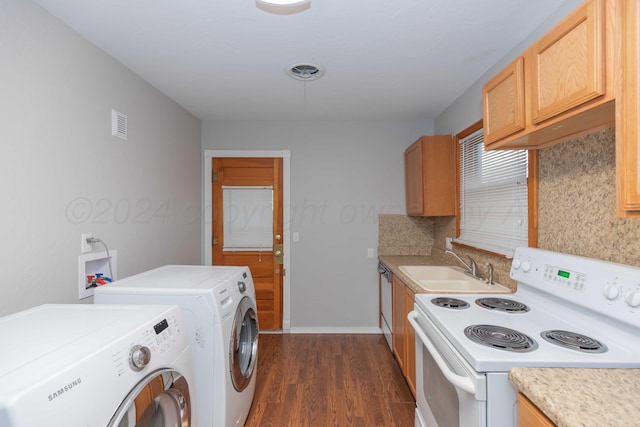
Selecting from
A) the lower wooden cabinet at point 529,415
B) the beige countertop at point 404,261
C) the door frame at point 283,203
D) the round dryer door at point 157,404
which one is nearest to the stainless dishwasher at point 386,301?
the beige countertop at point 404,261

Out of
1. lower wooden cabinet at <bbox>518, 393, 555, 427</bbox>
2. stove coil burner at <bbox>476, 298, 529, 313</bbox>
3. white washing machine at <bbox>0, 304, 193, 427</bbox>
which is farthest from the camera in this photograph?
stove coil burner at <bbox>476, 298, 529, 313</bbox>

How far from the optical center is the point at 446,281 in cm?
229

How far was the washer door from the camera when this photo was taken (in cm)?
172

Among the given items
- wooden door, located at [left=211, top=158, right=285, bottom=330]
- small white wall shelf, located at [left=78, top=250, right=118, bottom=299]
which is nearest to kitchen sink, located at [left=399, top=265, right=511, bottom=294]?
wooden door, located at [left=211, top=158, right=285, bottom=330]

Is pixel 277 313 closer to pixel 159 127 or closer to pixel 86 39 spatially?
pixel 159 127

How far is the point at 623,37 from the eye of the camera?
888 millimetres

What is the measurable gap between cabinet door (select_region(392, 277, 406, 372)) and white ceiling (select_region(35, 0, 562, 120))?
5.20 ft

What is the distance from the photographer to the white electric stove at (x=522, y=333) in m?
0.99

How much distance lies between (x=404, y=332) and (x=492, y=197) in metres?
1.19

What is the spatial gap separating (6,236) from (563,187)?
2592 mm

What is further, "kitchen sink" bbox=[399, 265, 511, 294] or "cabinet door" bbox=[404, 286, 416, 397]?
"cabinet door" bbox=[404, 286, 416, 397]

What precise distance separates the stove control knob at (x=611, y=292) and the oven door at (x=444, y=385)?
1.88ft

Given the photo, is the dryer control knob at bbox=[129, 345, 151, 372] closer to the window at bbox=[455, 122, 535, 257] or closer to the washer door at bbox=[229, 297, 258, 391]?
the washer door at bbox=[229, 297, 258, 391]

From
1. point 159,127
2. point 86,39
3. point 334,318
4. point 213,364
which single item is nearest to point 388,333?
point 334,318
